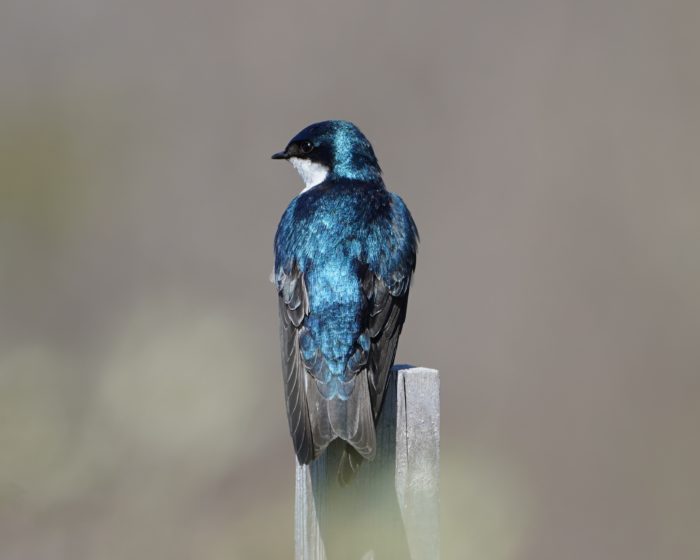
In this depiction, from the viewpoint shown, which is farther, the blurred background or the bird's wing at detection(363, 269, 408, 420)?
the blurred background

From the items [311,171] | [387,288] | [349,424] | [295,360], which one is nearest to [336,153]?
[311,171]

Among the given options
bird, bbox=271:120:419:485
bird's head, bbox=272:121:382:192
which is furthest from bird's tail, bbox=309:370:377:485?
bird's head, bbox=272:121:382:192

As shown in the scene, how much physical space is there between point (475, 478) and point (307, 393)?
28.5 inches

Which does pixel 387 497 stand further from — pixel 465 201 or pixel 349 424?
pixel 465 201

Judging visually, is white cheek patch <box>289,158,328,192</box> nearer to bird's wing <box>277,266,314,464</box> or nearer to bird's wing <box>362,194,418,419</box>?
bird's wing <box>362,194,418,419</box>

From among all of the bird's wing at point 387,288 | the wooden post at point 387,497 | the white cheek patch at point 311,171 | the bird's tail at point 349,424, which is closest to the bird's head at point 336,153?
the white cheek patch at point 311,171

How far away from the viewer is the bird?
7.32 feet

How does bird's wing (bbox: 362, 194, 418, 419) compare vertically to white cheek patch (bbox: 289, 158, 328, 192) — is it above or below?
below

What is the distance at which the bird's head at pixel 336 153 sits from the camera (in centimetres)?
322

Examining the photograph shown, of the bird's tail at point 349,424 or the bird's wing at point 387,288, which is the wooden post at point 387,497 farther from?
the bird's wing at point 387,288

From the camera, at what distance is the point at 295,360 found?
2512 mm

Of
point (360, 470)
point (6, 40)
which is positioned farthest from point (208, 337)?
point (6, 40)

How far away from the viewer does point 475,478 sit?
1.71 metres

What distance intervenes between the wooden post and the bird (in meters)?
0.03
